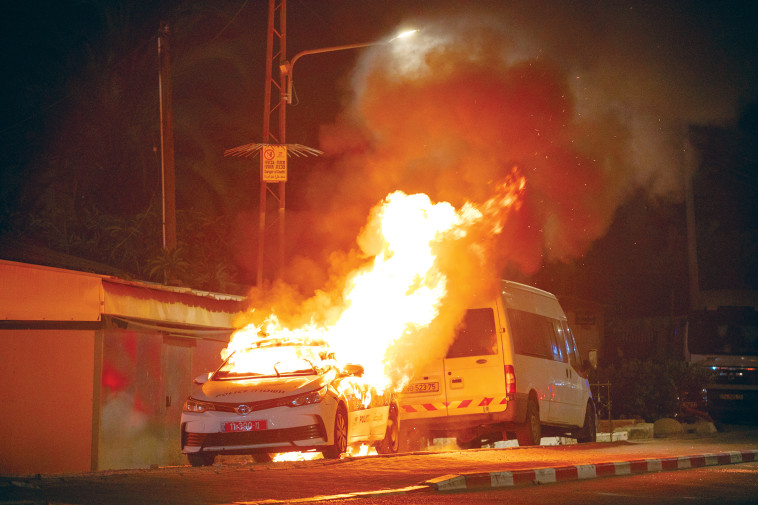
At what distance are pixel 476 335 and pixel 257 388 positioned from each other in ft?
A: 13.8

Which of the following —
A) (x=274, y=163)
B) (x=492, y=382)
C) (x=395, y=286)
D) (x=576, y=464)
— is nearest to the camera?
(x=576, y=464)

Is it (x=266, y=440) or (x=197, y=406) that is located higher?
(x=197, y=406)

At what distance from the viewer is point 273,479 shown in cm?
1048

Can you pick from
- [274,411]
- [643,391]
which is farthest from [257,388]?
[643,391]

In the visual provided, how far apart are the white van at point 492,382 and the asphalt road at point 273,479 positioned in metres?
1.02

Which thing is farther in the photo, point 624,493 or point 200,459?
point 200,459

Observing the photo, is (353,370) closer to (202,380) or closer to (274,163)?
(202,380)

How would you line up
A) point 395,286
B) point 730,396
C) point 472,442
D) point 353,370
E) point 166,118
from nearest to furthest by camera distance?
point 353,370
point 395,286
point 472,442
point 166,118
point 730,396

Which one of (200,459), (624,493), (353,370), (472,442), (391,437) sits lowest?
(624,493)

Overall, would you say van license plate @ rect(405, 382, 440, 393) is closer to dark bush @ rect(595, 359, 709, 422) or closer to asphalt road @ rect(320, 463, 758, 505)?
asphalt road @ rect(320, 463, 758, 505)

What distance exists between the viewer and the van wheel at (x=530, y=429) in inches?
620

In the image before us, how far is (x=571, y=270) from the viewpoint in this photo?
1500 inches

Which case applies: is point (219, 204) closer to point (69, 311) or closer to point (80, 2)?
point (80, 2)

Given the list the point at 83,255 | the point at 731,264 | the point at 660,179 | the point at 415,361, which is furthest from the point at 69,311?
the point at 731,264
